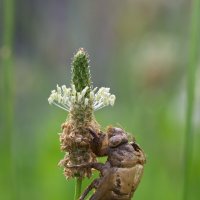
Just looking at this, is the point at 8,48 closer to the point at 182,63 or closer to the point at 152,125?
the point at 152,125

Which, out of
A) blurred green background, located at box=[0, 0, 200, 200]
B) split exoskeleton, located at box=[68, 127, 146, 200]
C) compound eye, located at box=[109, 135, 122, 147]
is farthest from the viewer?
blurred green background, located at box=[0, 0, 200, 200]

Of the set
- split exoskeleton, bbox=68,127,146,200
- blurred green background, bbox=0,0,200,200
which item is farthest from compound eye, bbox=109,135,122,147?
blurred green background, bbox=0,0,200,200

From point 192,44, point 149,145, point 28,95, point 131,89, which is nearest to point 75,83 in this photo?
point 192,44

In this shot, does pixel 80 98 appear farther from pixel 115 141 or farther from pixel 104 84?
pixel 104 84

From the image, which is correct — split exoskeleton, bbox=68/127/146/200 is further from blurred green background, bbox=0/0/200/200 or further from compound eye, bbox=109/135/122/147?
blurred green background, bbox=0/0/200/200

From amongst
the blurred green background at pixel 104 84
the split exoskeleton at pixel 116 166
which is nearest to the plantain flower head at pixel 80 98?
the split exoskeleton at pixel 116 166

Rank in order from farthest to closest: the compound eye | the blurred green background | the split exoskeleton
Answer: the blurred green background, the compound eye, the split exoskeleton

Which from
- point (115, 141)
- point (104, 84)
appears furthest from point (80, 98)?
point (104, 84)
